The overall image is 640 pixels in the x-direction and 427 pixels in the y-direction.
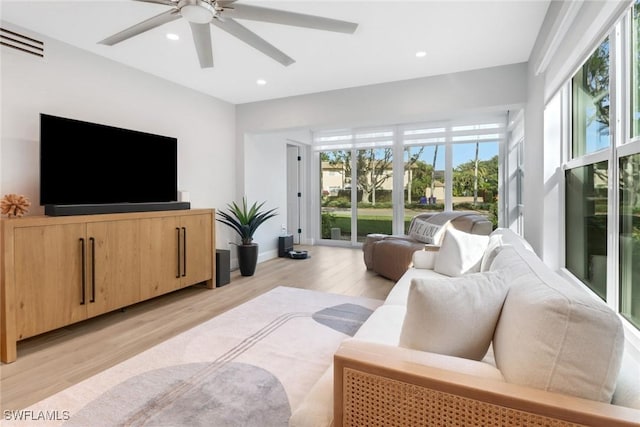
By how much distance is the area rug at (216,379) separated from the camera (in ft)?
5.30

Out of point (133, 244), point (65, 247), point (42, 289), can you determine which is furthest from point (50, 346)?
point (133, 244)

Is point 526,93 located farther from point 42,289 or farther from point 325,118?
point 42,289

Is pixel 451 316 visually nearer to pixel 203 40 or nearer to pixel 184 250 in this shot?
pixel 203 40

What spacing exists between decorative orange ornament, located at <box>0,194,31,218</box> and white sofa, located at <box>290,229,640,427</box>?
269cm

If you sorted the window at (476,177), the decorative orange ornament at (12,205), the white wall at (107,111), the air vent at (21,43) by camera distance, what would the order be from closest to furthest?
1. the decorative orange ornament at (12,205)
2. the air vent at (21,43)
3. the white wall at (107,111)
4. the window at (476,177)

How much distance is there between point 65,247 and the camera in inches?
98.7

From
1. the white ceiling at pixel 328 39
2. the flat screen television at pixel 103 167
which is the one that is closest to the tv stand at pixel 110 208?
the flat screen television at pixel 103 167

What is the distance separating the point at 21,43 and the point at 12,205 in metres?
1.37

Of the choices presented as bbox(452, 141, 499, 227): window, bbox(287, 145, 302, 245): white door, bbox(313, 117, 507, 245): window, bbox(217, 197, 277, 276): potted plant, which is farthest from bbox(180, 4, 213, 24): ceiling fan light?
bbox(287, 145, 302, 245): white door

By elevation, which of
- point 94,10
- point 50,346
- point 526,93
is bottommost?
point 50,346

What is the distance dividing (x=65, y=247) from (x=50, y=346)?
0.74 meters

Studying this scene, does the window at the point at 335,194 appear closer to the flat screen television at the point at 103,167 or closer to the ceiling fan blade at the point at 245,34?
the flat screen television at the point at 103,167

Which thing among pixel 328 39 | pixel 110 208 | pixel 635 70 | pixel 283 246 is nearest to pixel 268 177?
pixel 283 246

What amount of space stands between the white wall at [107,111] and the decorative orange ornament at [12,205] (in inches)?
12.5
